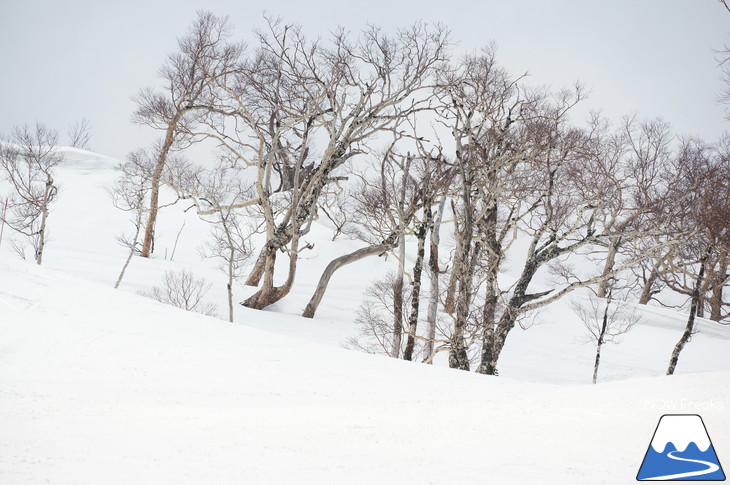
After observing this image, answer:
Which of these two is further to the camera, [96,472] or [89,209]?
[89,209]

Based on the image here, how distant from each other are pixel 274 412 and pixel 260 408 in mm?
222

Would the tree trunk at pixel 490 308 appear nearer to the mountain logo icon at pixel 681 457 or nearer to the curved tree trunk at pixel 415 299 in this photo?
the curved tree trunk at pixel 415 299

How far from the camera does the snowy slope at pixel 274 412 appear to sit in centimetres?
353

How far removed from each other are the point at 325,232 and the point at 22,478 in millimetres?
26326

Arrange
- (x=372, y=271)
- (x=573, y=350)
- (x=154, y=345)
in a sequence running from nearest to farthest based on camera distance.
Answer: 1. (x=154, y=345)
2. (x=573, y=350)
3. (x=372, y=271)

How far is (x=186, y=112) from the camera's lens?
20031mm

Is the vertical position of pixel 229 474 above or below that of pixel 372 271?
below

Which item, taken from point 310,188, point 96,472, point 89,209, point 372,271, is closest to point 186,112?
point 310,188

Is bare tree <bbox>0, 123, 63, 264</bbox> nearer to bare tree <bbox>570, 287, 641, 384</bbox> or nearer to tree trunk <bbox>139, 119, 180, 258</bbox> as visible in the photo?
tree trunk <bbox>139, 119, 180, 258</bbox>

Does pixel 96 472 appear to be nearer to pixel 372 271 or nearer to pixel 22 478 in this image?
pixel 22 478

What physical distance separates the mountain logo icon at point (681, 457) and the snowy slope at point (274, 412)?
145 mm

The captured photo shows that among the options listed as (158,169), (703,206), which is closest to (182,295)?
(158,169)

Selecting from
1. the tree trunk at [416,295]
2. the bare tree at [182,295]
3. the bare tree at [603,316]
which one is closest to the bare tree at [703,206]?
the bare tree at [603,316]

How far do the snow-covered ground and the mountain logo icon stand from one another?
0.13m
